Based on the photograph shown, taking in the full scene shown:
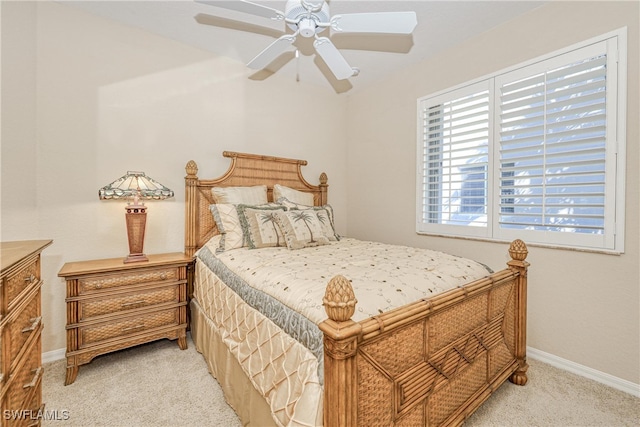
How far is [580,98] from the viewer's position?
2002mm

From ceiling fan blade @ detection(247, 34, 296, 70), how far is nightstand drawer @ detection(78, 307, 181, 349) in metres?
2.06

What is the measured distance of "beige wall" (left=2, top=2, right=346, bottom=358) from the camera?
208 cm

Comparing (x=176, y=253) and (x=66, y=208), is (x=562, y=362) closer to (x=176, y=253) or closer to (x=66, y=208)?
(x=176, y=253)

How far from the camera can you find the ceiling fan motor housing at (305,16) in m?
1.60

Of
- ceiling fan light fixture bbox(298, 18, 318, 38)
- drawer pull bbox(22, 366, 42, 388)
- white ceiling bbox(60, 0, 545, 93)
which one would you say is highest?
white ceiling bbox(60, 0, 545, 93)

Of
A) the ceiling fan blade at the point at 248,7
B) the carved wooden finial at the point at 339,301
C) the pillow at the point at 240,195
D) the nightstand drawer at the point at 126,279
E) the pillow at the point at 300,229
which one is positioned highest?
the ceiling fan blade at the point at 248,7

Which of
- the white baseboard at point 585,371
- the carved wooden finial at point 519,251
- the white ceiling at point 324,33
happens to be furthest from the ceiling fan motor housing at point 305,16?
the white baseboard at point 585,371

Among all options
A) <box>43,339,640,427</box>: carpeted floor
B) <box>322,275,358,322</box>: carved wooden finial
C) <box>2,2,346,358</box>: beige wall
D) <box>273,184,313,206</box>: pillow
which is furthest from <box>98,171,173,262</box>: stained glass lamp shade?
<box>322,275,358,322</box>: carved wooden finial

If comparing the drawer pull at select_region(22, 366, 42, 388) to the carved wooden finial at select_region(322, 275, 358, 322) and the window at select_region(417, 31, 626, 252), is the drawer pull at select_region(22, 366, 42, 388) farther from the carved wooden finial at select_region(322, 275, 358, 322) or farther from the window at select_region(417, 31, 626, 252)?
the window at select_region(417, 31, 626, 252)

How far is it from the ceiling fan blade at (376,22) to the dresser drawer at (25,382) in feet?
7.38

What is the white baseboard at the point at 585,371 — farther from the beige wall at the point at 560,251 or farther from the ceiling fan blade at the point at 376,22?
the ceiling fan blade at the point at 376,22

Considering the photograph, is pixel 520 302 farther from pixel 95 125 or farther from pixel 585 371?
pixel 95 125

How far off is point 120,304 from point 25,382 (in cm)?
92

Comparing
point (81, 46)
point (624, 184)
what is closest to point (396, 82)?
point (624, 184)
